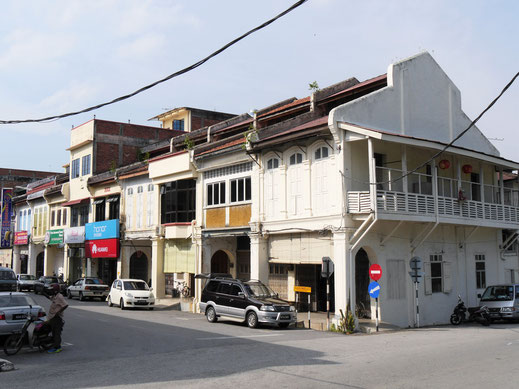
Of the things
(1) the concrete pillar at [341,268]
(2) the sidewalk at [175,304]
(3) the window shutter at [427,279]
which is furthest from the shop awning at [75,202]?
(3) the window shutter at [427,279]

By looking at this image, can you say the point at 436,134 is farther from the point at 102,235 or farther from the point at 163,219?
the point at 102,235

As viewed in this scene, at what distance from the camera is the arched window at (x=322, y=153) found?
2278 cm

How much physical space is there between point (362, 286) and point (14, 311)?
14.5 m

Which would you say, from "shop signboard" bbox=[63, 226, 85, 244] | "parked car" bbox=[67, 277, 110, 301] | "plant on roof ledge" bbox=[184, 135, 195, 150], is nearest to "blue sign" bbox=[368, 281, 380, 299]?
"plant on roof ledge" bbox=[184, 135, 195, 150]

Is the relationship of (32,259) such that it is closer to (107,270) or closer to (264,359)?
(107,270)

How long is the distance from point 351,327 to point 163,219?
15.9 m

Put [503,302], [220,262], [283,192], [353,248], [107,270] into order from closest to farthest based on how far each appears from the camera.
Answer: [353,248] → [503,302] → [283,192] → [220,262] → [107,270]

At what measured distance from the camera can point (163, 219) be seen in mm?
32812

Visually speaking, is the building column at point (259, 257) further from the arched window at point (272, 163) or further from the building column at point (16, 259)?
the building column at point (16, 259)

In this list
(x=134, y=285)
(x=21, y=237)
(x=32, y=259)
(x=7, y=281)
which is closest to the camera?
(x=7, y=281)

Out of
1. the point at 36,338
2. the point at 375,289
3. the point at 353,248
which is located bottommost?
the point at 36,338

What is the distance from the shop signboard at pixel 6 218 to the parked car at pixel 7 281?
31.6 metres

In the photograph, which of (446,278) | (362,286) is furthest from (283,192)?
(446,278)

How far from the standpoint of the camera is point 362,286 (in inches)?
938
